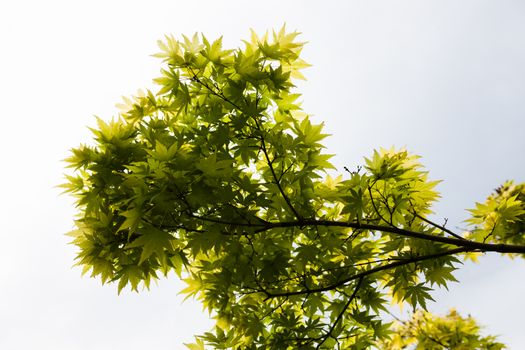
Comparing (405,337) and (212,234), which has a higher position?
(405,337)

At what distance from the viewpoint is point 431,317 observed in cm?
722

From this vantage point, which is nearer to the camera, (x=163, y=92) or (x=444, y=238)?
(x=444, y=238)

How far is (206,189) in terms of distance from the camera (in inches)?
107

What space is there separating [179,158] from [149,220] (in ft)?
1.79

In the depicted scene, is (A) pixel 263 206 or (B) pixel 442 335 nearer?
(A) pixel 263 206

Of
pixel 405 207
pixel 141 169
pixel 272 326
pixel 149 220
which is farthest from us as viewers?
pixel 272 326

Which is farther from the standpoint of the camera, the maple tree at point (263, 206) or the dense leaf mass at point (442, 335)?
the dense leaf mass at point (442, 335)

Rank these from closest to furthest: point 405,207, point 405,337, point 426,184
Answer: point 405,207 → point 426,184 → point 405,337

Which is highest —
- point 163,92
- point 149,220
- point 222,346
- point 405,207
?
point 163,92

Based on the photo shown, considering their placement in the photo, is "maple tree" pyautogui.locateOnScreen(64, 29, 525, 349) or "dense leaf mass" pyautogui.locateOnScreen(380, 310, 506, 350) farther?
"dense leaf mass" pyautogui.locateOnScreen(380, 310, 506, 350)

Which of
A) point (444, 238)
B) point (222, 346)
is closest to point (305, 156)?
point (444, 238)

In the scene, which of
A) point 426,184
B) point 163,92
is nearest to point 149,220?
point 163,92

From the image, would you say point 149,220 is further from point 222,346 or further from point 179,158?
point 222,346

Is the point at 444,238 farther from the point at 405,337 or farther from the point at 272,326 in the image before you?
the point at 405,337
